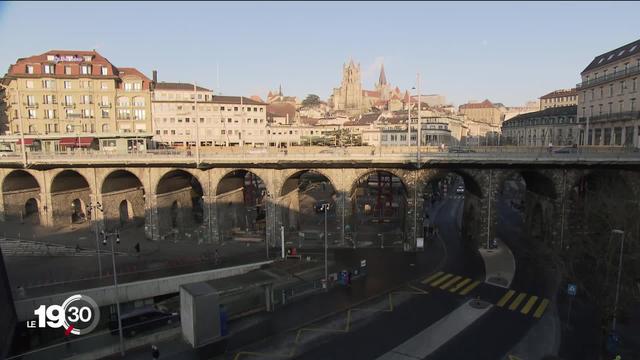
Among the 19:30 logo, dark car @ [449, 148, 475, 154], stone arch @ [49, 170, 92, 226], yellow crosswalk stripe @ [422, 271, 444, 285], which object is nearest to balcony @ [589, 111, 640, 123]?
A: dark car @ [449, 148, 475, 154]

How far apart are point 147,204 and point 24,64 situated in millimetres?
49307

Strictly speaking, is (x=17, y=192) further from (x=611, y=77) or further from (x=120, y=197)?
(x=611, y=77)

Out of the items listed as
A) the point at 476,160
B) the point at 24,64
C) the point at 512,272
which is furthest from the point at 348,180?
the point at 24,64

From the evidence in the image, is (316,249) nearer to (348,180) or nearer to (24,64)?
→ (348,180)

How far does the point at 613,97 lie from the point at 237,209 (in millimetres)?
61479

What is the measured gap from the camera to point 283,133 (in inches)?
4596

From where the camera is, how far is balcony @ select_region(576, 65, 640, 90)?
5541 cm

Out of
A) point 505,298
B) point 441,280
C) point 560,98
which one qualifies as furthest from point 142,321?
point 560,98

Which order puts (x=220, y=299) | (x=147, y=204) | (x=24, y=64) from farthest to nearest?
1. (x=24, y=64)
2. (x=147, y=204)
3. (x=220, y=299)

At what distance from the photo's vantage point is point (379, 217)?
2453 inches

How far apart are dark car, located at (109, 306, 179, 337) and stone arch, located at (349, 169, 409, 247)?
2514 cm

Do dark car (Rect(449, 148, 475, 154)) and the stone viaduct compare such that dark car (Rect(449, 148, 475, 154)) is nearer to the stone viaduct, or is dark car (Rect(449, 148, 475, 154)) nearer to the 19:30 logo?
the stone viaduct

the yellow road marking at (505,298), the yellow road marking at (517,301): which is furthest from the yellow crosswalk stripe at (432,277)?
the yellow road marking at (517,301)

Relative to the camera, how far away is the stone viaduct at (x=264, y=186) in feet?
142
